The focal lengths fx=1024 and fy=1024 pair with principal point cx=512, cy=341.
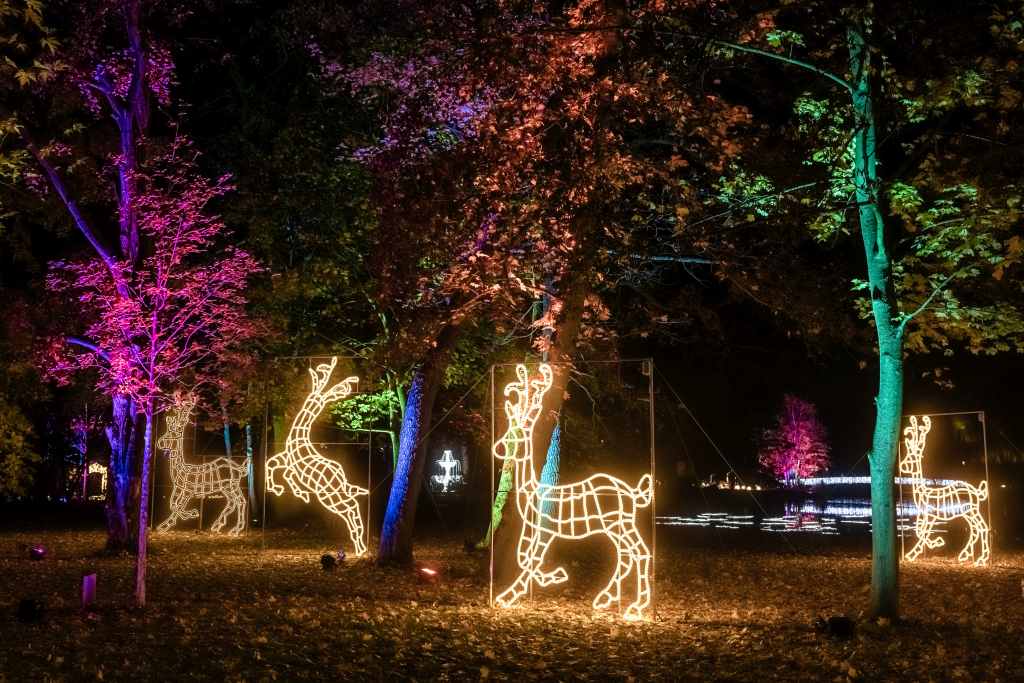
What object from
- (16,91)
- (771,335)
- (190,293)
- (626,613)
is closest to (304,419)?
(190,293)

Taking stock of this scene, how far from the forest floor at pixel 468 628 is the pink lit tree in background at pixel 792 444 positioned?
2468 inches

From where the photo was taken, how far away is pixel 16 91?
57.9 feet

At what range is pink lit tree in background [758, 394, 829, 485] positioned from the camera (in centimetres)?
7906

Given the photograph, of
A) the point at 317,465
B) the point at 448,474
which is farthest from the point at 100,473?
the point at 317,465

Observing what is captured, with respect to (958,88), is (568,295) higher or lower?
lower

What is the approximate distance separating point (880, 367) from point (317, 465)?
11.5 meters

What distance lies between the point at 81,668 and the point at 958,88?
10.5 meters

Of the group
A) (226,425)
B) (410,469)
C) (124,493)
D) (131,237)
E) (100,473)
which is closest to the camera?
(131,237)

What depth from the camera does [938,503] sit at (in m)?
22.3

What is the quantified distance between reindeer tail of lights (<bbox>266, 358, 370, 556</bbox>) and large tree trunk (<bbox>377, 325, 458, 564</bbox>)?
117 centimetres

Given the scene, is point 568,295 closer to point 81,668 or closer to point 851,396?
point 81,668

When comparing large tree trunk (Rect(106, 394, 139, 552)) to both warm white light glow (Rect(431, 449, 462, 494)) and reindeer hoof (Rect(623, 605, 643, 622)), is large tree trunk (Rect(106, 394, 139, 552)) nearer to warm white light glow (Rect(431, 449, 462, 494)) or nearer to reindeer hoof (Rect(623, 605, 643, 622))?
reindeer hoof (Rect(623, 605, 643, 622))

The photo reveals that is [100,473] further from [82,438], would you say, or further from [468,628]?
[468,628]

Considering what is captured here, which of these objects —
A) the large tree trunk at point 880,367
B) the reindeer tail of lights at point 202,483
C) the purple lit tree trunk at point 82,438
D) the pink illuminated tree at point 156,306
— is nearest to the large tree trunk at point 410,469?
the pink illuminated tree at point 156,306
